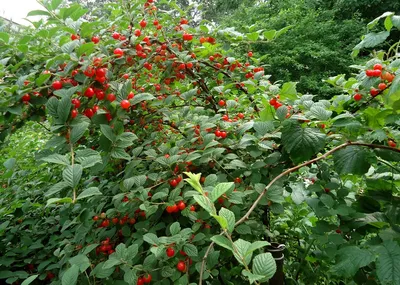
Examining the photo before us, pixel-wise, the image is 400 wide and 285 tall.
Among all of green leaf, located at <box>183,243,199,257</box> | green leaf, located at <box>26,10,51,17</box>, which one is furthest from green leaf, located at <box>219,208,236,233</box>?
green leaf, located at <box>26,10,51,17</box>

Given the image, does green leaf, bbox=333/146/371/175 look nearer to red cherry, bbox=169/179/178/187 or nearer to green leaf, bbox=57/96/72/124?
red cherry, bbox=169/179/178/187

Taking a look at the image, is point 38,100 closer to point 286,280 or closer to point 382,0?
point 286,280

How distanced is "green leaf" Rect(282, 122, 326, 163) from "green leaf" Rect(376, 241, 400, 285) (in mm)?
331

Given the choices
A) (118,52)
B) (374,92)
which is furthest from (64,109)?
(374,92)

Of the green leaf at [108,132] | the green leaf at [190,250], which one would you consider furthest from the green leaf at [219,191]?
the green leaf at [108,132]

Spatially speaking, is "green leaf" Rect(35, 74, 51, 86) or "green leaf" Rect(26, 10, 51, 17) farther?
"green leaf" Rect(26, 10, 51, 17)

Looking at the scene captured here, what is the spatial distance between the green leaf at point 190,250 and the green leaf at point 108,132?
1.24 ft

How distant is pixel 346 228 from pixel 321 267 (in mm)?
684

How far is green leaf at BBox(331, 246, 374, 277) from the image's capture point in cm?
93

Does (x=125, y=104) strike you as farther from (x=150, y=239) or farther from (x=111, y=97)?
(x=150, y=239)

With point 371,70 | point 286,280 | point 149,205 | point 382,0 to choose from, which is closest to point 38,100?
point 149,205

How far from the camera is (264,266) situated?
→ 669 millimetres

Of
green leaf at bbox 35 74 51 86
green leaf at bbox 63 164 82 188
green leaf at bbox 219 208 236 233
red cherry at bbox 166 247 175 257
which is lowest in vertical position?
red cherry at bbox 166 247 175 257

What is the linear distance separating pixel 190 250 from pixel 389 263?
54cm
